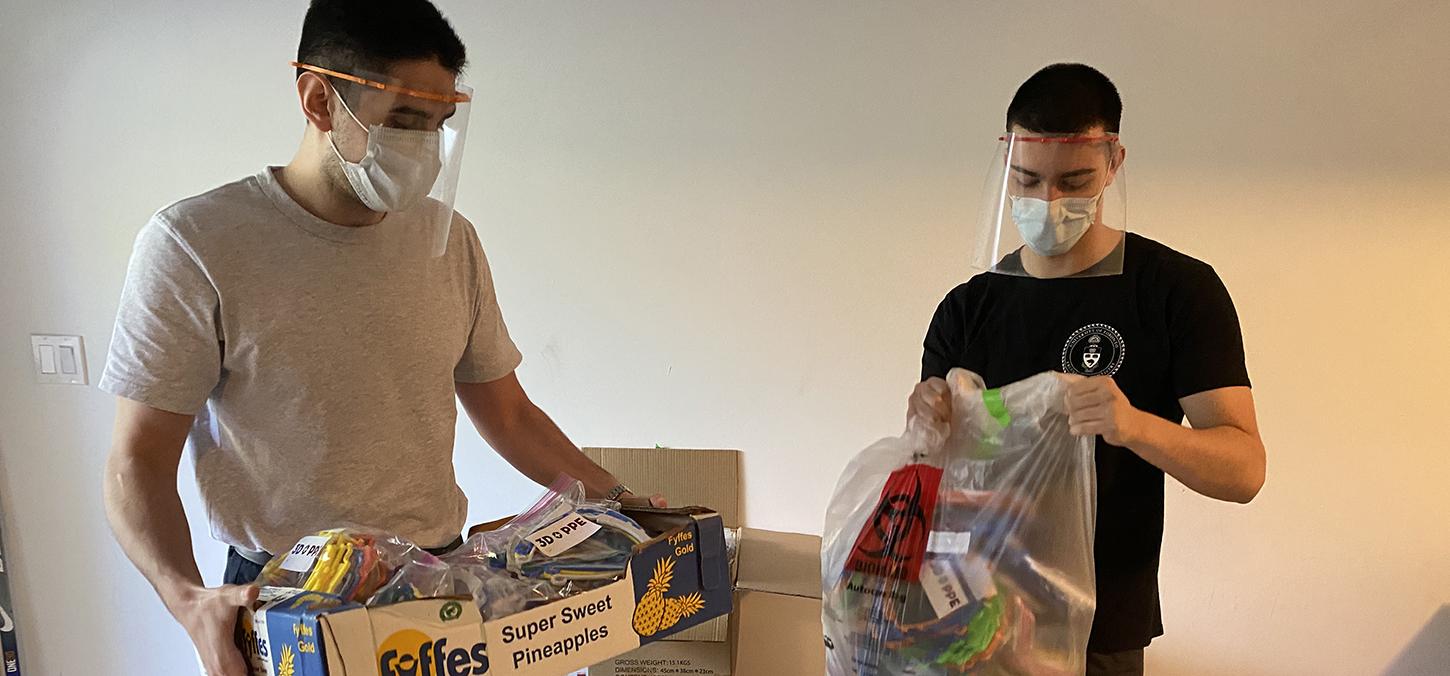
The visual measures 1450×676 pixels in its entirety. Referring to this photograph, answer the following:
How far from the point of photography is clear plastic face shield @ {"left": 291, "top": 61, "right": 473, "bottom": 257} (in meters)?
1.10

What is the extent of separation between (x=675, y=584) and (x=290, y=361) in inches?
19.5

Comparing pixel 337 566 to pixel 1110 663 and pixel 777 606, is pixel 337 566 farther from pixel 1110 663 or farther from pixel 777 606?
pixel 777 606

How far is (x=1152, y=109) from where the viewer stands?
183 cm

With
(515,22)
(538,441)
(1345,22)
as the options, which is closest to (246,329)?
(538,441)

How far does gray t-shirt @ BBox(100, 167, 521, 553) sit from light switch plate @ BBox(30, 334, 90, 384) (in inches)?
48.5

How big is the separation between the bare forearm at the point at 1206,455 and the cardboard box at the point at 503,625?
0.46 metres

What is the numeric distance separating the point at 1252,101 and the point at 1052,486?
43.2 inches

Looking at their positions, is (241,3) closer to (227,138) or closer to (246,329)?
(227,138)

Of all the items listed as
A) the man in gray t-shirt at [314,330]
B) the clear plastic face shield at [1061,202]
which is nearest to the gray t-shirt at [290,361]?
the man in gray t-shirt at [314,330]

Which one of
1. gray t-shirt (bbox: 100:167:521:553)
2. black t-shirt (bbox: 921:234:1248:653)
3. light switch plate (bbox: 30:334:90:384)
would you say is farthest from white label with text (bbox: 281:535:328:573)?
light switch plate (bbox: 30:334:90:384)

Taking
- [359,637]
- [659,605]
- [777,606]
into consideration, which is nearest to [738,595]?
[777,606]

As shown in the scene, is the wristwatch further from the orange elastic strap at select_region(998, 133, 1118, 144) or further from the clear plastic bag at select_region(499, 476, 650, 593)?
the orange elastic strap at select_region(998, 133, 1118, 144)

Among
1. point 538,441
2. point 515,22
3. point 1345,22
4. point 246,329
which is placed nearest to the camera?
point 246,329

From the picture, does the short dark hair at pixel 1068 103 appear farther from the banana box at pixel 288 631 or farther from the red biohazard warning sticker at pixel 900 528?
the banana box at pixel 288 631
